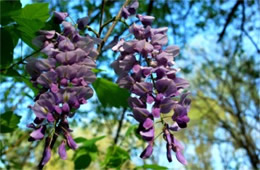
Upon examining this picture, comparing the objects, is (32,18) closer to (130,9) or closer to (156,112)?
(130,9)

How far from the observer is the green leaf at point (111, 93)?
116 centimetres

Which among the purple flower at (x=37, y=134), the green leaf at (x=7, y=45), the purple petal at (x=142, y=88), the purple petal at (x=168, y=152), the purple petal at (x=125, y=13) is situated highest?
the purple petal at (x=125, y=13)

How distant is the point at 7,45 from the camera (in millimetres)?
1056

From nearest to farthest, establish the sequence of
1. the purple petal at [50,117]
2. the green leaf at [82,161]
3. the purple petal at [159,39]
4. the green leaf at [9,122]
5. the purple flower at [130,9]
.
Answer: the purple petal at [50,117] < the purple petal at [159,39] < the purple flower at [130,9] < the green leaf at [9,122] < the green leaf at [82,161]

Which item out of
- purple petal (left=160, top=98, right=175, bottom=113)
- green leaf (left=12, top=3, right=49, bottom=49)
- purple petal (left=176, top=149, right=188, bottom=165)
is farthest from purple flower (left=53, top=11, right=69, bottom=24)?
purple petal (left=176, top=149, right=188, bottom=165)

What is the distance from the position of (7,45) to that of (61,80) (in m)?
0.32

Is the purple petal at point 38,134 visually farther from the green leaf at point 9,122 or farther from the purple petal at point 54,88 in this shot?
the green leaf at point 9,122

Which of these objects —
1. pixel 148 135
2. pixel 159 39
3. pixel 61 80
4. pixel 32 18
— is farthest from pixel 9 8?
pixel 148 135

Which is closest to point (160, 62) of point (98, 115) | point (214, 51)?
point (98, 115)

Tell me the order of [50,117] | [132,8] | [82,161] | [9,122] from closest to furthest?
1. [50,117]
2. [132,8]
3. [9,122]
4. [82,161]

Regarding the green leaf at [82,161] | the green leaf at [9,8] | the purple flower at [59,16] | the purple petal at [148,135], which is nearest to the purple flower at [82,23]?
the purple flower at [59,16]

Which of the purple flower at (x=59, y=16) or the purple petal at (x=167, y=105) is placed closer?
the purple petal at (x=167, y=105)

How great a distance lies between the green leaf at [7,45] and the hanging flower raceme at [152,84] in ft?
1.11

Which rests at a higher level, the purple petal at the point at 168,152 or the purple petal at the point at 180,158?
the purple petal at the point at 168,152
